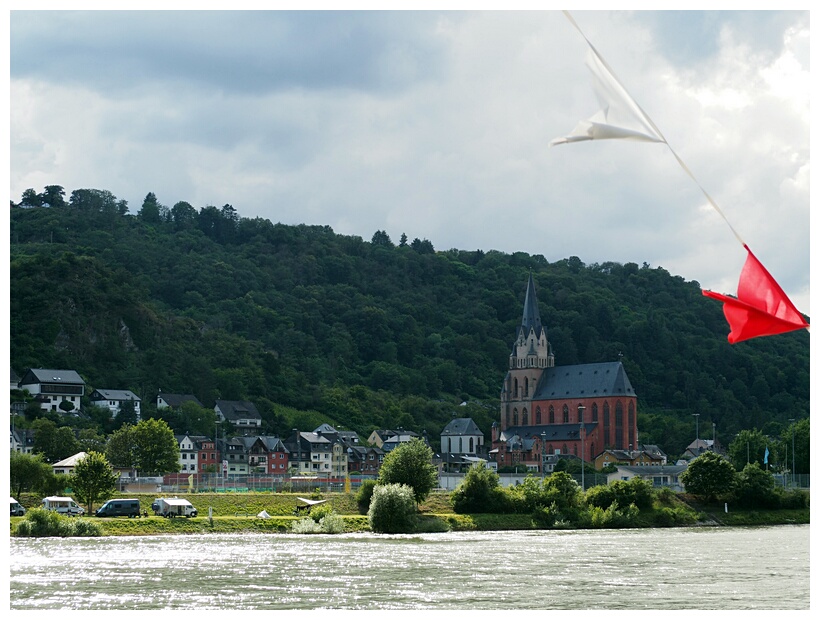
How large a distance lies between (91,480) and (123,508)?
284 centimetres

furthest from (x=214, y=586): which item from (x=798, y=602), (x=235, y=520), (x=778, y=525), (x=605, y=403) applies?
(x=605, y=403)

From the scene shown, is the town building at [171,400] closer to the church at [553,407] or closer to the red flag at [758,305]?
the church at [553,407]

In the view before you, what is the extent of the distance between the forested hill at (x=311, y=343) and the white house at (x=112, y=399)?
7012mm

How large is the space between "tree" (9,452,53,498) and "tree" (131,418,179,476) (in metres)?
19.0

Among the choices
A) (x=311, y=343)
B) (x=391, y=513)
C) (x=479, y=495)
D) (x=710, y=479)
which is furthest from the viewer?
(x=311, y=343)

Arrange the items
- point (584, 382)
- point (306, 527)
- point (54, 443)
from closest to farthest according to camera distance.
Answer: point (306, 527) → point (54, 443) → point (584, 382)

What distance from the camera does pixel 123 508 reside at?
56.2 m

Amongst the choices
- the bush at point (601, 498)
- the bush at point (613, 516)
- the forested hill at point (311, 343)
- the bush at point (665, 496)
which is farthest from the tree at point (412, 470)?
the forested hill at point (311, 343)

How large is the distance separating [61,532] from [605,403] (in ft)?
339

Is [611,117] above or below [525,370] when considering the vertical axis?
below

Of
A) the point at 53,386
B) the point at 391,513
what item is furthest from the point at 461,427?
the point at 391,513

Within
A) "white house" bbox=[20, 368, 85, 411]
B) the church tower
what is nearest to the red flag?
"white house" bbox=[20, 368, 85, 411]

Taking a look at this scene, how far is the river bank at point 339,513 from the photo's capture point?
53.2m

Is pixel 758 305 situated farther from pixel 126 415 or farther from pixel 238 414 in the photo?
pixel 238 414
